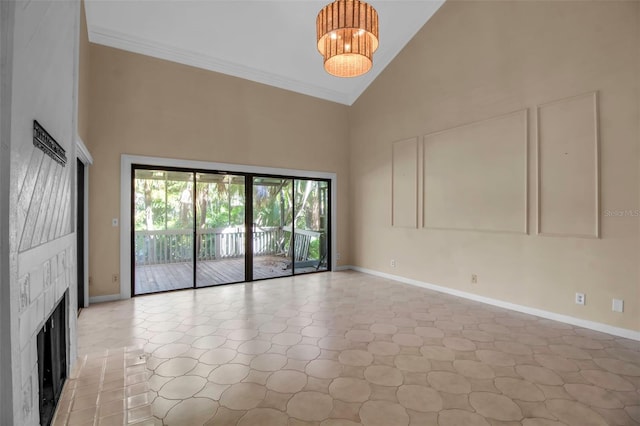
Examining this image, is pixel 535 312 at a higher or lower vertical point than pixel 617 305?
lower

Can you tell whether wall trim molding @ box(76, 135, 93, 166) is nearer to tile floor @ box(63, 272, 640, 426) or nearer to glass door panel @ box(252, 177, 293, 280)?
tile floor @ box(63, 272, 640, 426)

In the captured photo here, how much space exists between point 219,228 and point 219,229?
0.07 feet

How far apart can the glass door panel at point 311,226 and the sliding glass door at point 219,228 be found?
0.07 feet

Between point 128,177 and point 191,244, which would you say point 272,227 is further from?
point 128,177

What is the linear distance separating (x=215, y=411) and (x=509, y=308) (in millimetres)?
3771

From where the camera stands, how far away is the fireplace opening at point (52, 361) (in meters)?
1.65

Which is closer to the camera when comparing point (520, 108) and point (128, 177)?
point (520, 108)

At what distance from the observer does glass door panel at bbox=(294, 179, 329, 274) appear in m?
6.16

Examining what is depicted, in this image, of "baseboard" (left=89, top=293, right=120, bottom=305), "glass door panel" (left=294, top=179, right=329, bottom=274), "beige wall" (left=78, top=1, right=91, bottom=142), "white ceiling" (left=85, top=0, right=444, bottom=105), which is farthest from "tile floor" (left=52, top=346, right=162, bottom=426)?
"white ceiling" (left=85, top=0, right=444, bottom=105)

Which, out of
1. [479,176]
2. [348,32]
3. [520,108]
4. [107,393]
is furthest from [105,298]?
[520,108]

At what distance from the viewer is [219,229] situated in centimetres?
529

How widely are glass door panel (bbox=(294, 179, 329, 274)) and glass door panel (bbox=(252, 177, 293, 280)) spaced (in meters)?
0.19

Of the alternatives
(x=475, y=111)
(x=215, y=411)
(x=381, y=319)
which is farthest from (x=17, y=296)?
(x=475, y=111)

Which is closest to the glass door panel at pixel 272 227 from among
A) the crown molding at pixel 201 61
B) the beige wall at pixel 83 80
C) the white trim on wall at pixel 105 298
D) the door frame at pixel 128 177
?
the door frame at pixel 128 177
